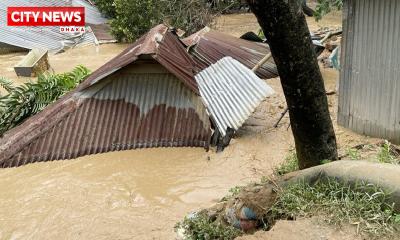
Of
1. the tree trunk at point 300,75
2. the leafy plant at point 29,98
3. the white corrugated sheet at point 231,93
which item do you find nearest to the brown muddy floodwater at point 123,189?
the white corrugated sheet at point 231,93

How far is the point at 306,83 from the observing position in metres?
3.42

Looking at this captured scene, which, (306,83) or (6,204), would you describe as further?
(6,204)

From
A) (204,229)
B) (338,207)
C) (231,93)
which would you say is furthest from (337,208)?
(231,93)

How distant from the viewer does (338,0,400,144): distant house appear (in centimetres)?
612

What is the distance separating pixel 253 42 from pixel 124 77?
4885mm

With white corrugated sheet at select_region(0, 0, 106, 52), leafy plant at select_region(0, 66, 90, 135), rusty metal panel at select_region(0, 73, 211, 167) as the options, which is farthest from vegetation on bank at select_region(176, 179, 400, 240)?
white corrugated sheet at select_region(0, 0, 106, 52)

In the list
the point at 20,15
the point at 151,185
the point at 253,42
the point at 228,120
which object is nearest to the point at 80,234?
the point at 151,185

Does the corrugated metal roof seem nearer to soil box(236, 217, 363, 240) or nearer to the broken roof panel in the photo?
the broken roof panel

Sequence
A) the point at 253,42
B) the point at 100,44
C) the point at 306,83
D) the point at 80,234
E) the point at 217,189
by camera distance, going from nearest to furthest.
Answer: the point at 306,83
the point at 80,234
the point at 217,189
the point at 253,42
the point at 100,44

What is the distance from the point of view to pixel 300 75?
3371 mm

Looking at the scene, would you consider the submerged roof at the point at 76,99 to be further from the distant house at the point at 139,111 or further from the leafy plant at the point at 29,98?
the leafy plant at the point at 29,98

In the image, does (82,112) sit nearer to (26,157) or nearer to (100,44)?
(26,157)

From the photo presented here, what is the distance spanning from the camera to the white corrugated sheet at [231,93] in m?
6.77

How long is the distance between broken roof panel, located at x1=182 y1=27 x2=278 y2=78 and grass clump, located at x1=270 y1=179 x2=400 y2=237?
5.23 metres
